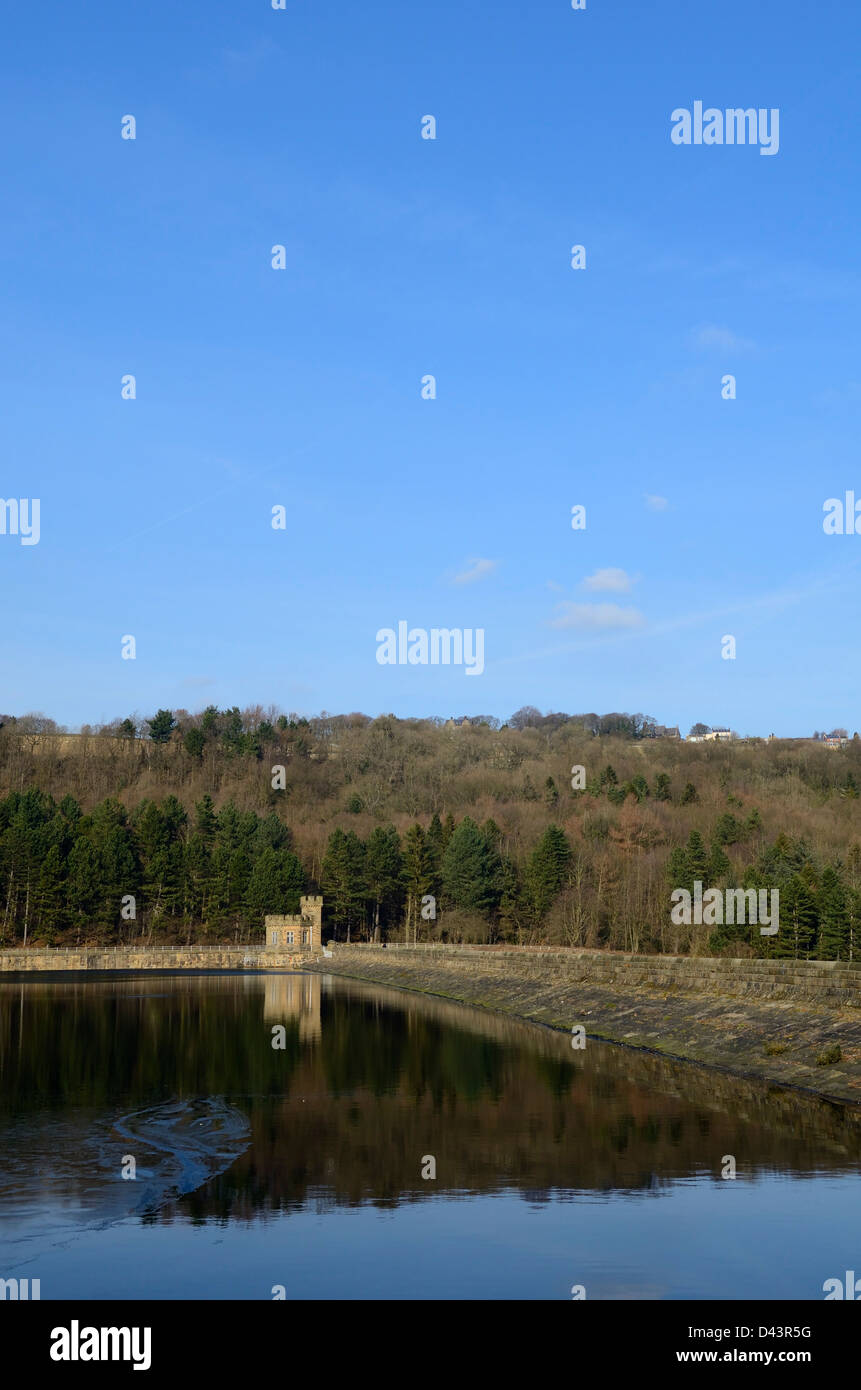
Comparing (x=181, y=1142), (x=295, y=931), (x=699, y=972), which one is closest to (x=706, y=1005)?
(x=699, y=972)

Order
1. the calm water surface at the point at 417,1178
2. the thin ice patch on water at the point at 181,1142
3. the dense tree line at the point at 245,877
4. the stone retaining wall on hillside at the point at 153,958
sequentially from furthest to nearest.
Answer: the dense tree line at the point at 245,877 → the stone retaining wall on hillside at the point at 153,958 → the thin ice patch on water at the point at 181,1142 → the calm water surface at the point at 417,1178

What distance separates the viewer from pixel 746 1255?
1541 cm

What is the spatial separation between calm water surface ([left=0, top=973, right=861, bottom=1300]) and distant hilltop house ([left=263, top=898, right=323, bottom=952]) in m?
71.5

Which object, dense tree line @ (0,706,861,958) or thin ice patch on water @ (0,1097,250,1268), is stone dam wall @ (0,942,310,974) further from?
thin ice patch on water @ (0,1097,250,1268)

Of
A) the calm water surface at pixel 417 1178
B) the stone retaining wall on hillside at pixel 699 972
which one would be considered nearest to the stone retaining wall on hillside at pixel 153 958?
the stone retaining wall on hillside at pixel 699 972

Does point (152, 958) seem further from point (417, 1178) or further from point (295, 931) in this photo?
point (417, 1178)

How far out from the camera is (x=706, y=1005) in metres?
38.5

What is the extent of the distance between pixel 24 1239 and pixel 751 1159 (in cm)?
1174

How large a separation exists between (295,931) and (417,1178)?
300ft

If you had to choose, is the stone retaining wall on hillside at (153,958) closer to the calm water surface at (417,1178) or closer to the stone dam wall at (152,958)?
the stone dam wall at (152,958)

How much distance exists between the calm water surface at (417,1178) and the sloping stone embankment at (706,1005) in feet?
3.99

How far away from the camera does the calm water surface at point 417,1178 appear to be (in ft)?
48.2

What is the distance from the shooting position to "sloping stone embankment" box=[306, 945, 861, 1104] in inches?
1156
